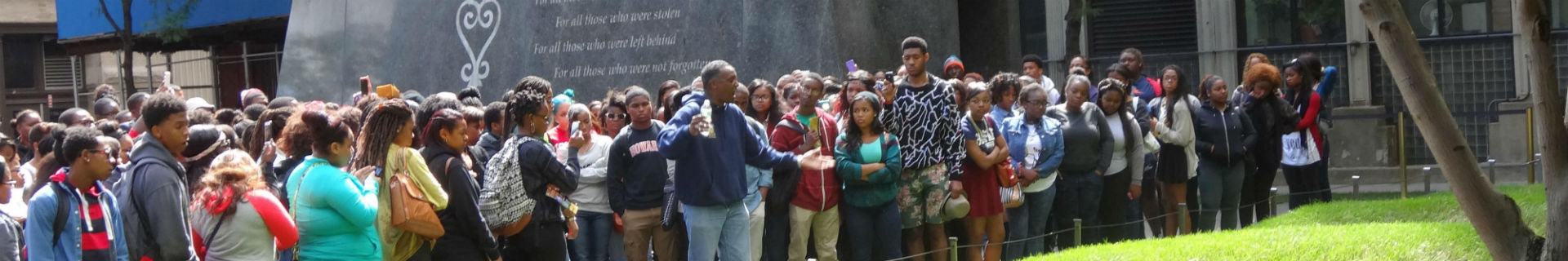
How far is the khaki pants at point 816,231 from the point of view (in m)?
9.62

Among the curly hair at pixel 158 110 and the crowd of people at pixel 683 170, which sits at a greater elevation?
the curly hair at pixel 158 110

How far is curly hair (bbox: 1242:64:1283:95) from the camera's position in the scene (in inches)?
473

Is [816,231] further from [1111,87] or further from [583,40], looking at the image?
[583,40]

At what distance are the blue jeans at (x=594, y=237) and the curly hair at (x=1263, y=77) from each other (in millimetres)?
5007

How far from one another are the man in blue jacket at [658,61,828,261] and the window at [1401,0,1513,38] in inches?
490

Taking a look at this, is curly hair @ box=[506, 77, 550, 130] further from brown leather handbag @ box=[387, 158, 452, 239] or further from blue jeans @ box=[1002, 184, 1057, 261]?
blue jeans @ box=[1002, 184, 1057, 261]

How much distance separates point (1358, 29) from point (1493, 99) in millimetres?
1699

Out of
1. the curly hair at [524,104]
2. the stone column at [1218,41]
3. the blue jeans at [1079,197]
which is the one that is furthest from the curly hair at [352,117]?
the stone column at [1218,41]

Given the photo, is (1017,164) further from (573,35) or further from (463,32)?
(463,32)

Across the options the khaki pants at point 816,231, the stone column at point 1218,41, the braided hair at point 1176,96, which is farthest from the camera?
the stone column at point 1218,41

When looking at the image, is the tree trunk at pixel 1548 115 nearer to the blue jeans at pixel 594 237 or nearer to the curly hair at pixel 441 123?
the curly hair at pixel 441 123

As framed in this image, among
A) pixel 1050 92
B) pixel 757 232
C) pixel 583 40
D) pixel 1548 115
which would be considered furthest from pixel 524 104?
pixel 583 40

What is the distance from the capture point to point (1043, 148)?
10.3 m

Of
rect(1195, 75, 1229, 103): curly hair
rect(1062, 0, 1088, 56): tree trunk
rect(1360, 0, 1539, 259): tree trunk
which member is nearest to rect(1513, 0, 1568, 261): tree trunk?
rect(1360, 0, 1539, 259): tree trunk
